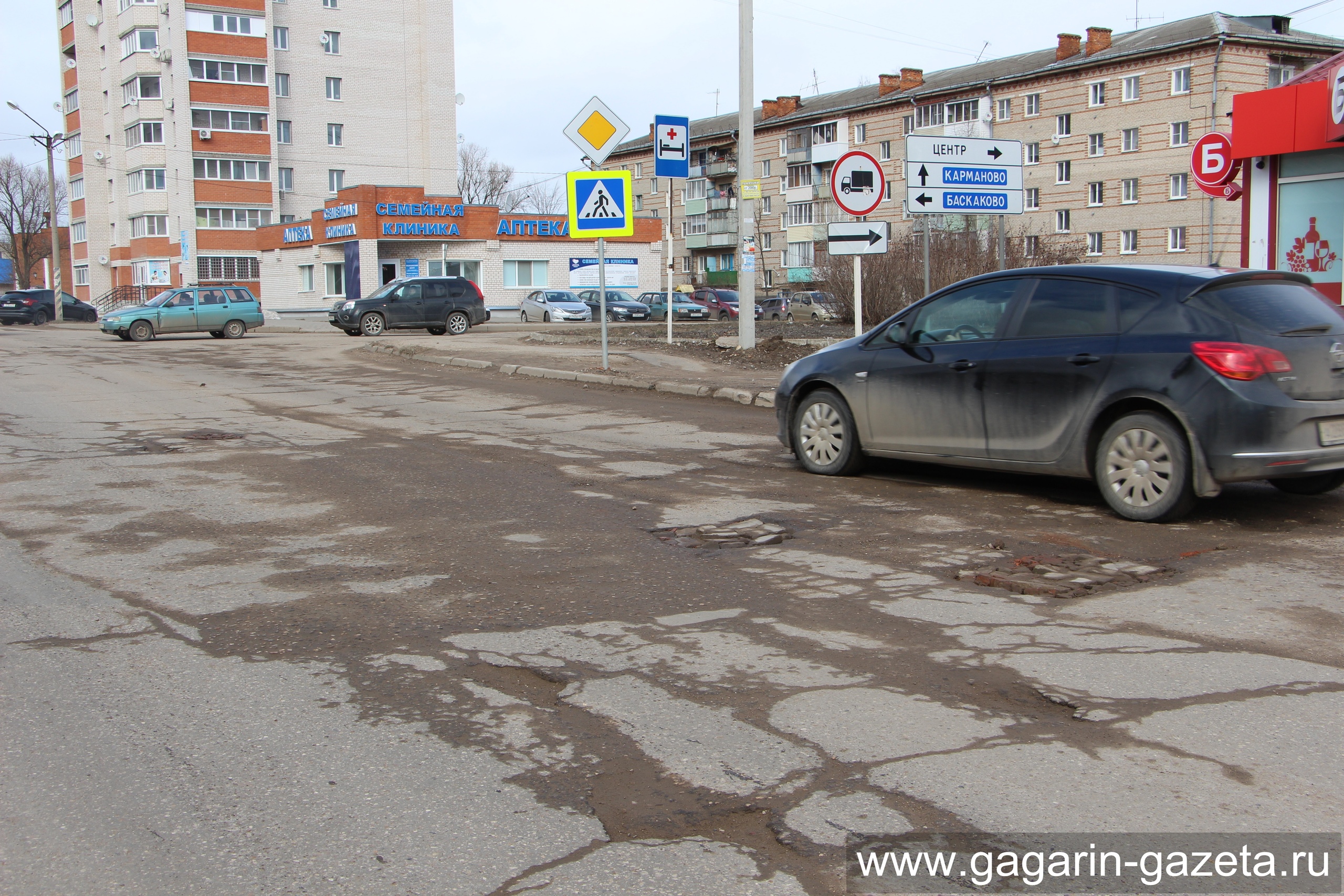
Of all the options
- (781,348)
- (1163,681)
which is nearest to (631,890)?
(1163,681)

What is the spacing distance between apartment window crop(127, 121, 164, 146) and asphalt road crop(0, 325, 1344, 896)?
66671mm

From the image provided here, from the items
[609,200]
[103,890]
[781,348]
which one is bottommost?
[103,890]

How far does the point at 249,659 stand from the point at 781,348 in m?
15.2

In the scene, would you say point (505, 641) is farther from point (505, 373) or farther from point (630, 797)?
point (505, 373)

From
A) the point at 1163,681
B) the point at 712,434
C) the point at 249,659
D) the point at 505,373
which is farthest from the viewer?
the point at 505,373

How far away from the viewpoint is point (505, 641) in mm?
4824

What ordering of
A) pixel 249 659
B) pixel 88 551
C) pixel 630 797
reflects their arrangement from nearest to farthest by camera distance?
pixel 630 797
pixel 249 659
pixel 88 551

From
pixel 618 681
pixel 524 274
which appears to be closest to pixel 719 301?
pixel 524 274

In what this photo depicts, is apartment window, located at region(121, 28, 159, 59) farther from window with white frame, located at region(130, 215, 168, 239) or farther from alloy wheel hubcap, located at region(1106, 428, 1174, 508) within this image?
alloy wheel hubcap, located at region(1106, 428, 1174, 508)

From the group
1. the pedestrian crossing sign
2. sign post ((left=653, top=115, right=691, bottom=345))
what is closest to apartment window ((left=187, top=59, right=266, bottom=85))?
sign post ((left=653, top=115, right=691, bottom=345))

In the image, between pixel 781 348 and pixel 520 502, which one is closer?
pixel 520 502

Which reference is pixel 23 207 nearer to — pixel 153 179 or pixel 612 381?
pixel 153 179

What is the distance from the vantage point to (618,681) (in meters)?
4.32

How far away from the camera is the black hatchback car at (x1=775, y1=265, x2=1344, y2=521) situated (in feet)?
21.9
